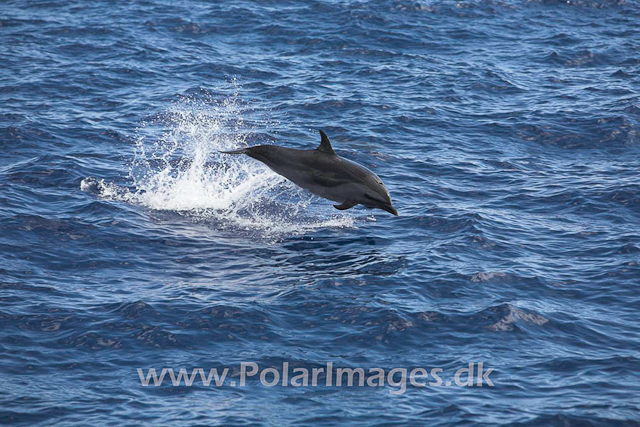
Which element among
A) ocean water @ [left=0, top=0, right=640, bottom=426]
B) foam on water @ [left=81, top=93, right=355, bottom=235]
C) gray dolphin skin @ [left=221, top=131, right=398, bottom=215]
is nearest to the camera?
ocean water @ [left=0, top=0, right=640, bottom=426]

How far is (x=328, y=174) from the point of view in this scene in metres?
20.4

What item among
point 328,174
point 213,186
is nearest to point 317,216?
point 328,174

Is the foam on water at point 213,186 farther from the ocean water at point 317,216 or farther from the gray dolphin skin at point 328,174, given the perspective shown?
the gray dolphin skin at point 328,174

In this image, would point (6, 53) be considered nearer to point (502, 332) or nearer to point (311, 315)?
point (311, 315)

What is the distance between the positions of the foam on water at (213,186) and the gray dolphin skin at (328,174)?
188 centimetres

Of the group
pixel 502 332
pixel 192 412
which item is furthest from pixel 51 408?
pixel 502 332

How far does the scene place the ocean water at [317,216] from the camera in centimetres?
1525

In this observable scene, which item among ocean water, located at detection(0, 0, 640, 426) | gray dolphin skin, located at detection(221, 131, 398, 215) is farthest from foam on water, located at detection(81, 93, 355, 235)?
gray dolphin skin, located at detection(221, 131, 398, 215)

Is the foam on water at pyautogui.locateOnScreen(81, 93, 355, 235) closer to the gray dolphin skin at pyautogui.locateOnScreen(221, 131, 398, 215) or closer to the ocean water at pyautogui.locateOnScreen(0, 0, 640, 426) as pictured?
the ocean water at pyautogui.locateOnScreen(0, 0, 640, 426)

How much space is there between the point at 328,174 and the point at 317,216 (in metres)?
2.80

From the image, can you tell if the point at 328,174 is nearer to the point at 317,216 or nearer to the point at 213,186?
the point at 317,216

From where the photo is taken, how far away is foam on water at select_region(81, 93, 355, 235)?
74.6 ft

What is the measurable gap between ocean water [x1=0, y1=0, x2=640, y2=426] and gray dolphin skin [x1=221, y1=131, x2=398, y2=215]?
126 centimetres

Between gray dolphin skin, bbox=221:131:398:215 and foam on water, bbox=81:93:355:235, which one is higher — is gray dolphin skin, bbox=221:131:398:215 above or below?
above
